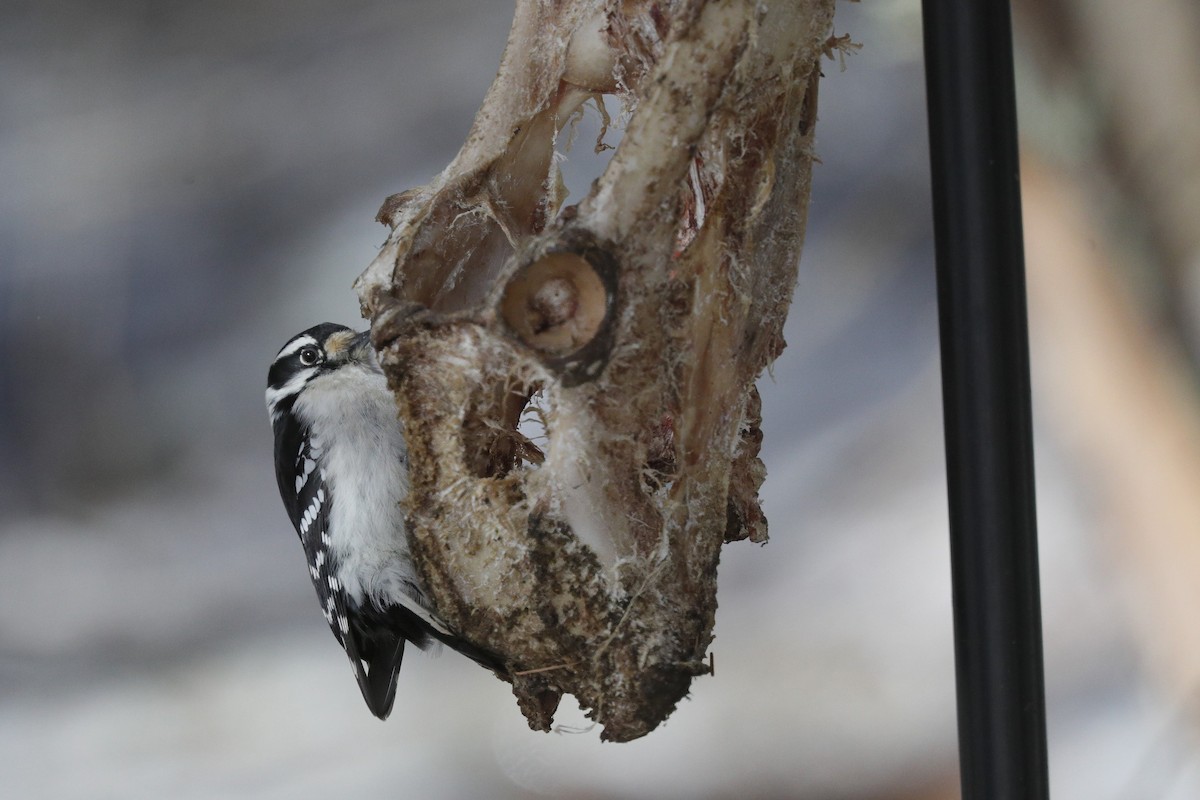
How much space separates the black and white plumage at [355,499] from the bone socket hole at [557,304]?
0.31m

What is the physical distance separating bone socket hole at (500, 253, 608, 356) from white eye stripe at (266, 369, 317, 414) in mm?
446

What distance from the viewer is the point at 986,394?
509mm

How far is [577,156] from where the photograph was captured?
1227mm

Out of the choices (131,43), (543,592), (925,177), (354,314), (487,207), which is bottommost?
(543,592)

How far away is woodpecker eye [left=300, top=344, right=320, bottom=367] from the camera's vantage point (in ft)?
2.90

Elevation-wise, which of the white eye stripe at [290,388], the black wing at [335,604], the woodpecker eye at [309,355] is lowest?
the black wing at [335,604]

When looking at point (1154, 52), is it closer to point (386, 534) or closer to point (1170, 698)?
point (1170, 698)

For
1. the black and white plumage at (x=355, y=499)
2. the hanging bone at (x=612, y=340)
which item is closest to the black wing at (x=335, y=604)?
the black and white plumage at (x=355, y=499)

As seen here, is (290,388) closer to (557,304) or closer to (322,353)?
(322,353)

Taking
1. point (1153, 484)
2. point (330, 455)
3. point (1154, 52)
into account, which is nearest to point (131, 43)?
Result: point (330, 455)

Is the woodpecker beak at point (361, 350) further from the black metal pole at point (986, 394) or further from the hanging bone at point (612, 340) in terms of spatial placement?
the black metal pole at point (986, 394)

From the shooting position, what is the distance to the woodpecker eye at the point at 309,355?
88 centimetres

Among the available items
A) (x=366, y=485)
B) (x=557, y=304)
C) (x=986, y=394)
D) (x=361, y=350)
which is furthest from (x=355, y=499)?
(x=986, y=394)

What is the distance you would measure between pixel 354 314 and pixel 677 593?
0.76 metres
